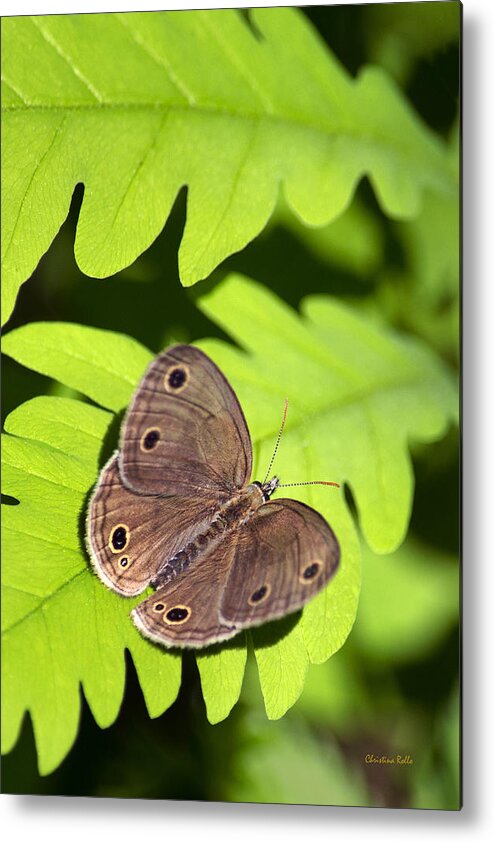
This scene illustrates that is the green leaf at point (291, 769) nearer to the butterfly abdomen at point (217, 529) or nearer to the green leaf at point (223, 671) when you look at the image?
the green leaf at point (223, 671)

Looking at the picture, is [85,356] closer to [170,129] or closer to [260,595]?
[170,129]

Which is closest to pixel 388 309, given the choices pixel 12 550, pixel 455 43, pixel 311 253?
pixel 311 253

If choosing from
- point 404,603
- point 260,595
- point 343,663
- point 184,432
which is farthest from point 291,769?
point 184,432

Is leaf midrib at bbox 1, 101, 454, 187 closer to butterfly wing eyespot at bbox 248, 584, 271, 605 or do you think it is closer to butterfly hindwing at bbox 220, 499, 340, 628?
butterfly hindwing at bbox 220, 499, 340, 628

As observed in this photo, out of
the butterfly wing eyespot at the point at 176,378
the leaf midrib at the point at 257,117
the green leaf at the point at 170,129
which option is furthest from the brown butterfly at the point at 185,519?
the leaf midrib at the point at 257,117

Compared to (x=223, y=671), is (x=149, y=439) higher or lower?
higher

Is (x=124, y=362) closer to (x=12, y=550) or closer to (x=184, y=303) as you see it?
(x=184, y=303)
